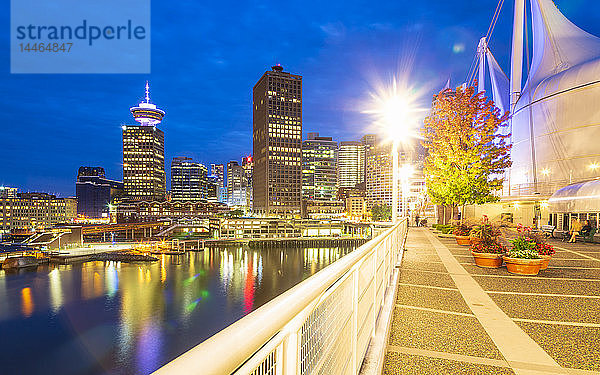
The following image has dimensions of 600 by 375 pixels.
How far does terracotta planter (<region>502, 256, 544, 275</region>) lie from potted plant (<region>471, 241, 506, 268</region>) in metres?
0.84

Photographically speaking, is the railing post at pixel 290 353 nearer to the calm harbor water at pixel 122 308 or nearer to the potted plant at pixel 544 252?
the potted plant at pixel 544 252

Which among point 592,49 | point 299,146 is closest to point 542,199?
point 592,49

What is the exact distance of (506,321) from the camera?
19.8ft

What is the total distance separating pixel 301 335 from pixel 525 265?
34.8 feet

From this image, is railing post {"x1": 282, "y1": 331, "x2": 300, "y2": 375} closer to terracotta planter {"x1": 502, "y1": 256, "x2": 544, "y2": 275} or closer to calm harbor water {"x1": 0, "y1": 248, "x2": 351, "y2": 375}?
terracotta planter {"x1": 502, "y1": 256, "x2": 544, "y2": 275}

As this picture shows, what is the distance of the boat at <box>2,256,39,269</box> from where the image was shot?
94750mm

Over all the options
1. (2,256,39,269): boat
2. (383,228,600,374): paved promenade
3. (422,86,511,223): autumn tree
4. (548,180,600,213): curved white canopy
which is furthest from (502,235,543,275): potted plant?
(2,256,39,269): boat

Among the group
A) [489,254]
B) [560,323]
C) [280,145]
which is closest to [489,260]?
[489,254]

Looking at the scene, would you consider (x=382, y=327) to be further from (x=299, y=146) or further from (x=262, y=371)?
(x=299, y=146)

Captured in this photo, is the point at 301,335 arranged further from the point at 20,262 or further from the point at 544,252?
the point at 20,262

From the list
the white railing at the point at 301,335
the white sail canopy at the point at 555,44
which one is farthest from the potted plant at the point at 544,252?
the white sail canopy at the point at 555,44

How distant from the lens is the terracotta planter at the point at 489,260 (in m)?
11.1

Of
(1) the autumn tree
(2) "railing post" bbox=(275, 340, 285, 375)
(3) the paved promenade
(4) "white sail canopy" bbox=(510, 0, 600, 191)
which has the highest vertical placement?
(4) "white sail canopy" bbox=(510, 0, 600, 191)

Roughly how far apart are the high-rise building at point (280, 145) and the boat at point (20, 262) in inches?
4228
